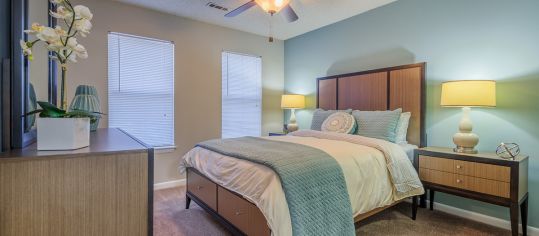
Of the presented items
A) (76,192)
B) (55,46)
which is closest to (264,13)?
(55,46)

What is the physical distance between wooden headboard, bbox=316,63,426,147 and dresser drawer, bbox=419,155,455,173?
49 centimetres

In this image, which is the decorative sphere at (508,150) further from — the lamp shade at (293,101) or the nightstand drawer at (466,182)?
the lamp shade at (293,101)

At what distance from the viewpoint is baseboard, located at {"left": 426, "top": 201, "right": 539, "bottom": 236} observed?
2319 mm

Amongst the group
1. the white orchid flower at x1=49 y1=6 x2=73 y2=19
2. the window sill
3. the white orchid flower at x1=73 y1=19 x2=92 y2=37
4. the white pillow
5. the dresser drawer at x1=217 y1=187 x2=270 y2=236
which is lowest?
the dresser drawer at x1=217 y1=187 x2=270 y2=236

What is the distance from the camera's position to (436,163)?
2.49m

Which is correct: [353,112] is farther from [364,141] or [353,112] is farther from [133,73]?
[133,73]

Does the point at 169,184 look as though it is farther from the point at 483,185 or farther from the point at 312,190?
the point at 483,185

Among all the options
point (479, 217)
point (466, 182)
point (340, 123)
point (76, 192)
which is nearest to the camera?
point (76, 192)

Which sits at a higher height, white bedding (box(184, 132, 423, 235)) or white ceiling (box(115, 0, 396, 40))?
white ceiling (box(115, 0, 396, 40))

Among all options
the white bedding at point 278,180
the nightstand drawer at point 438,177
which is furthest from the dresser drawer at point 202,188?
the nightstand drawer at point 438,177

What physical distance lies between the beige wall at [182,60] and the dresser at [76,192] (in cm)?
274

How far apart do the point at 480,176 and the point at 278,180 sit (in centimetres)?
189

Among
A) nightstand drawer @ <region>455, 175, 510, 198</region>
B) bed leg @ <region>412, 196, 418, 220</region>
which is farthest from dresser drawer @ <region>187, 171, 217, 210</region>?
nightstand drawer @ <region>455, 175, 510, 198</region>

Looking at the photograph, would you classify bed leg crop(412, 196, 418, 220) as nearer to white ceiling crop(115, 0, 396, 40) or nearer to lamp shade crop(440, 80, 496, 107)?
lamp shade crop(440, 80, 496, 107)
